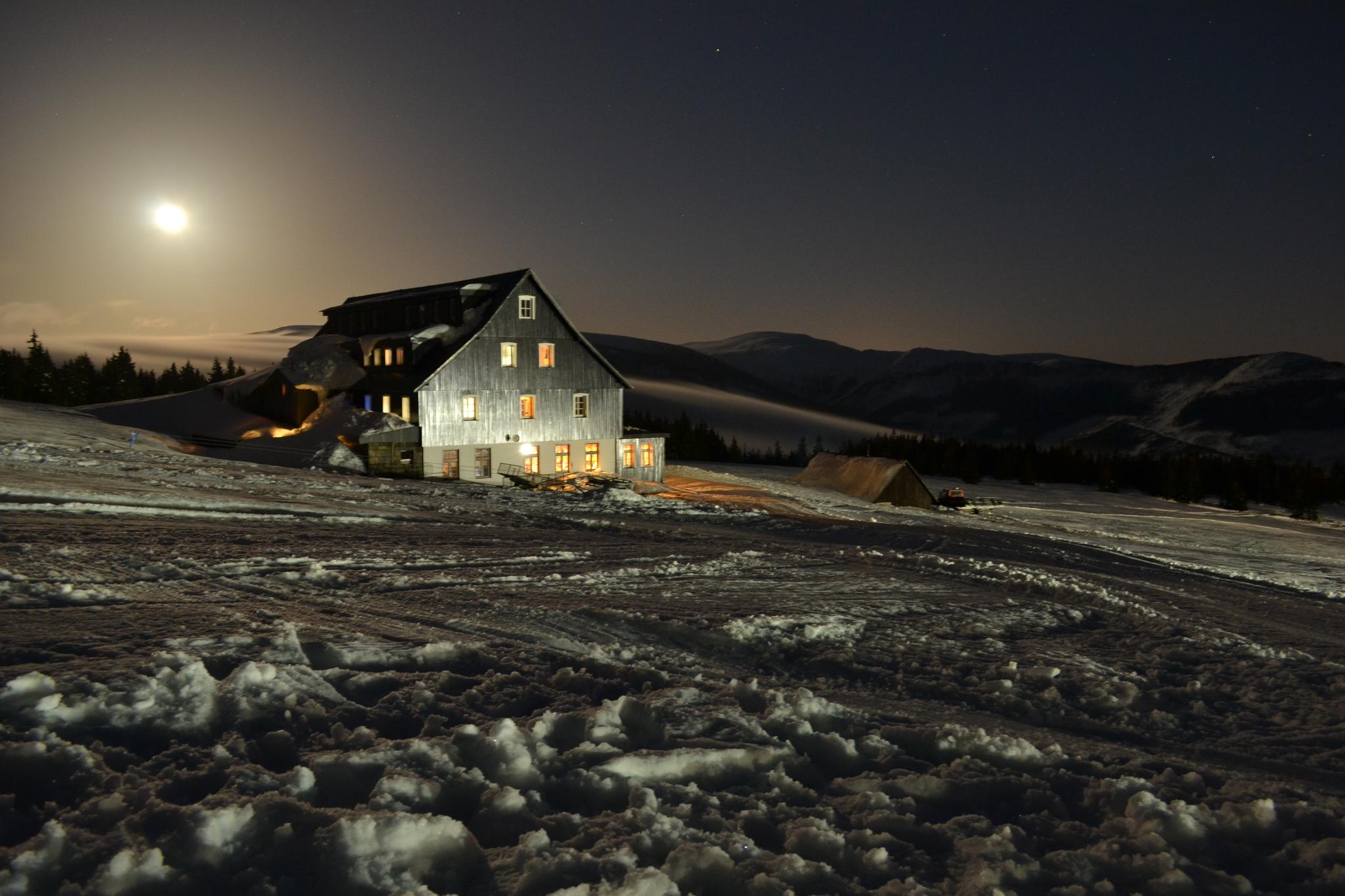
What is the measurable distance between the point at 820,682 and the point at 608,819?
297 cm

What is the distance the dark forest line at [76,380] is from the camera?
7638 cm

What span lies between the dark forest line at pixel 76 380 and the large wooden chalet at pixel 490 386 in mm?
44580

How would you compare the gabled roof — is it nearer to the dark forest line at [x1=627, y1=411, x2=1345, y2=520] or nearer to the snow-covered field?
the snow-covered field

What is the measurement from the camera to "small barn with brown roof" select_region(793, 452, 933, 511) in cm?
4534

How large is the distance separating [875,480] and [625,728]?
42896 millimetres

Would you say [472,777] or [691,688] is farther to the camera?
[691,688]

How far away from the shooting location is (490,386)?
40031 mm

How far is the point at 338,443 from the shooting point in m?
32.6

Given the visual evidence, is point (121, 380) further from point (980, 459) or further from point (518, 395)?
point (980, 459)

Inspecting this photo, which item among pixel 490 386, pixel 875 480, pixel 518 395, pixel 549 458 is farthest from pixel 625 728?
pixel 875 480

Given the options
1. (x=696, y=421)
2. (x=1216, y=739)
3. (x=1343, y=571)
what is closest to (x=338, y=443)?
(x=1216, y=739)

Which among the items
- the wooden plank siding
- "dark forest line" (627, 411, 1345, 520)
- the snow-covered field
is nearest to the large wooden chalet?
the wooden plank siding

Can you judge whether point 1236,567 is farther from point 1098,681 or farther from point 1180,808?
point 1180,808

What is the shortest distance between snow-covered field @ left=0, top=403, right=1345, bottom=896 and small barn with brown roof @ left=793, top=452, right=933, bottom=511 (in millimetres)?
33783
